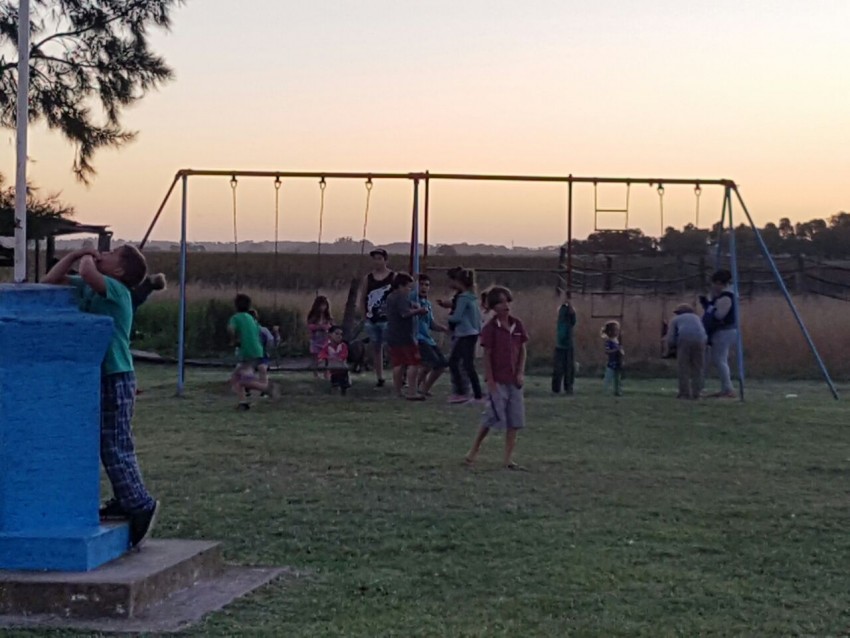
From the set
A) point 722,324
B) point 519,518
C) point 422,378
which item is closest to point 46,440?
point 519,518

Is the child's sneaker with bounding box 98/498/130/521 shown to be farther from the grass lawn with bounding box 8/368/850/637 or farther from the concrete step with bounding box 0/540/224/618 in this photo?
the grass lawn with bounding box 8/368/850/637

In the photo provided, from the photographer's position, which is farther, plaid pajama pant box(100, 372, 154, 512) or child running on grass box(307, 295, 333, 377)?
child running on grass box(307, 295, 333, 377)

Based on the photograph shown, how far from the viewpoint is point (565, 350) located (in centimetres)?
1780

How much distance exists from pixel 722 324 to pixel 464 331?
4036 mm

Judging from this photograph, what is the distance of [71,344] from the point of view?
642 centimetres

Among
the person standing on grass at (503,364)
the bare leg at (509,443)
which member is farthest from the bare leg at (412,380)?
the person standing on grass at (503,364)

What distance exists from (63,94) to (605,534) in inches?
601

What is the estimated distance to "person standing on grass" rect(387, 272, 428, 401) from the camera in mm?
16031

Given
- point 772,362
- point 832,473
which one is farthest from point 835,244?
point 832,473

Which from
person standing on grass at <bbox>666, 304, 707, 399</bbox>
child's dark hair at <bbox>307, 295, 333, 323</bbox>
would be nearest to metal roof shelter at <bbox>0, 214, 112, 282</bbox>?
child's dark hair at <bbox>307, 295, 333, 323</bbox>

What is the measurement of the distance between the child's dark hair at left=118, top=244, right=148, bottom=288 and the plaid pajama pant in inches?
19.7

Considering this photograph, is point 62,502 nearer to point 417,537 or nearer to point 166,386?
point 417,537

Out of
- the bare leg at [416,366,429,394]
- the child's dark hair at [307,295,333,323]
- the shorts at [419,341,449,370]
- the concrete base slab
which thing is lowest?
the concrete base slab

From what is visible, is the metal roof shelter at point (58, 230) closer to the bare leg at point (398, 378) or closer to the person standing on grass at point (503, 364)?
the bare leg at point (398, 378)
